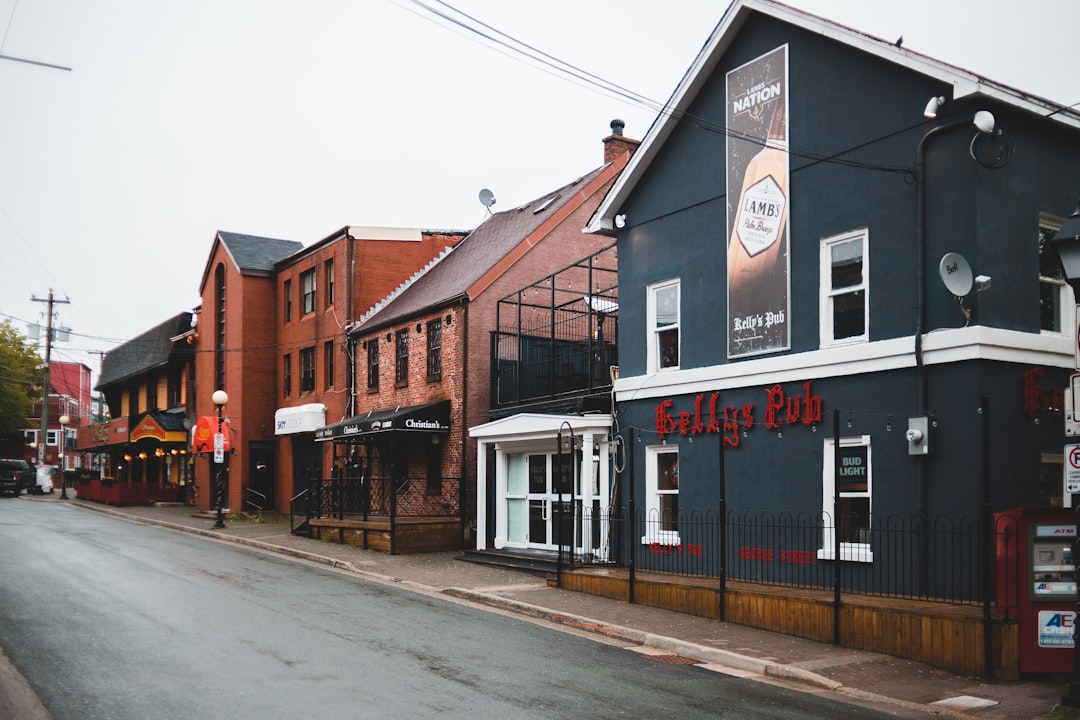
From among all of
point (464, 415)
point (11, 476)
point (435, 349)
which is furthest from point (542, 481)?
point (11, 476)

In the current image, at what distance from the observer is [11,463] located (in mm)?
55469

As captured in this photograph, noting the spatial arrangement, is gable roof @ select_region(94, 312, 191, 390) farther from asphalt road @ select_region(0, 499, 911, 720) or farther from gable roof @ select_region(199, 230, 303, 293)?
asphalt road @ select_region(0, 499, 911, 720)

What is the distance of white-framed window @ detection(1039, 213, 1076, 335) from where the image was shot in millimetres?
13234

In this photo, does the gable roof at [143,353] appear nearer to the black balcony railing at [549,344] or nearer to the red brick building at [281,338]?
the red brick building at [281,338]

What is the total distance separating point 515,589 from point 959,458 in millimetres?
7773

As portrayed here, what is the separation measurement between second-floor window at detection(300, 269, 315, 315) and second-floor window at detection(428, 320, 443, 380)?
8938 mm

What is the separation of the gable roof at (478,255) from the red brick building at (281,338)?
1.15 meters

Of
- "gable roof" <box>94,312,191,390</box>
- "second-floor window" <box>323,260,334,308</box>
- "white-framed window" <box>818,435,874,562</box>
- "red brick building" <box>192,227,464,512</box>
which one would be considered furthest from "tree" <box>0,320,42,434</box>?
"white-framed window" <box>818,435,874,562</box>

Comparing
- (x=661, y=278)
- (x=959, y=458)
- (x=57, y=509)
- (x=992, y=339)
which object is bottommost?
(x=57, y=509)

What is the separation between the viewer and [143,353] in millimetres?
47094

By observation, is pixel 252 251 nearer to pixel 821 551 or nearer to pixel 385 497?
pixel 385 497

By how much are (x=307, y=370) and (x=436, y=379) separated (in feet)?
32.5

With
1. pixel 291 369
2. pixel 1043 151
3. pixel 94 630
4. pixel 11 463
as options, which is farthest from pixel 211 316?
pixel 1043 151

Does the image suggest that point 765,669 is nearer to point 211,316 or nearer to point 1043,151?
point 1043,151
